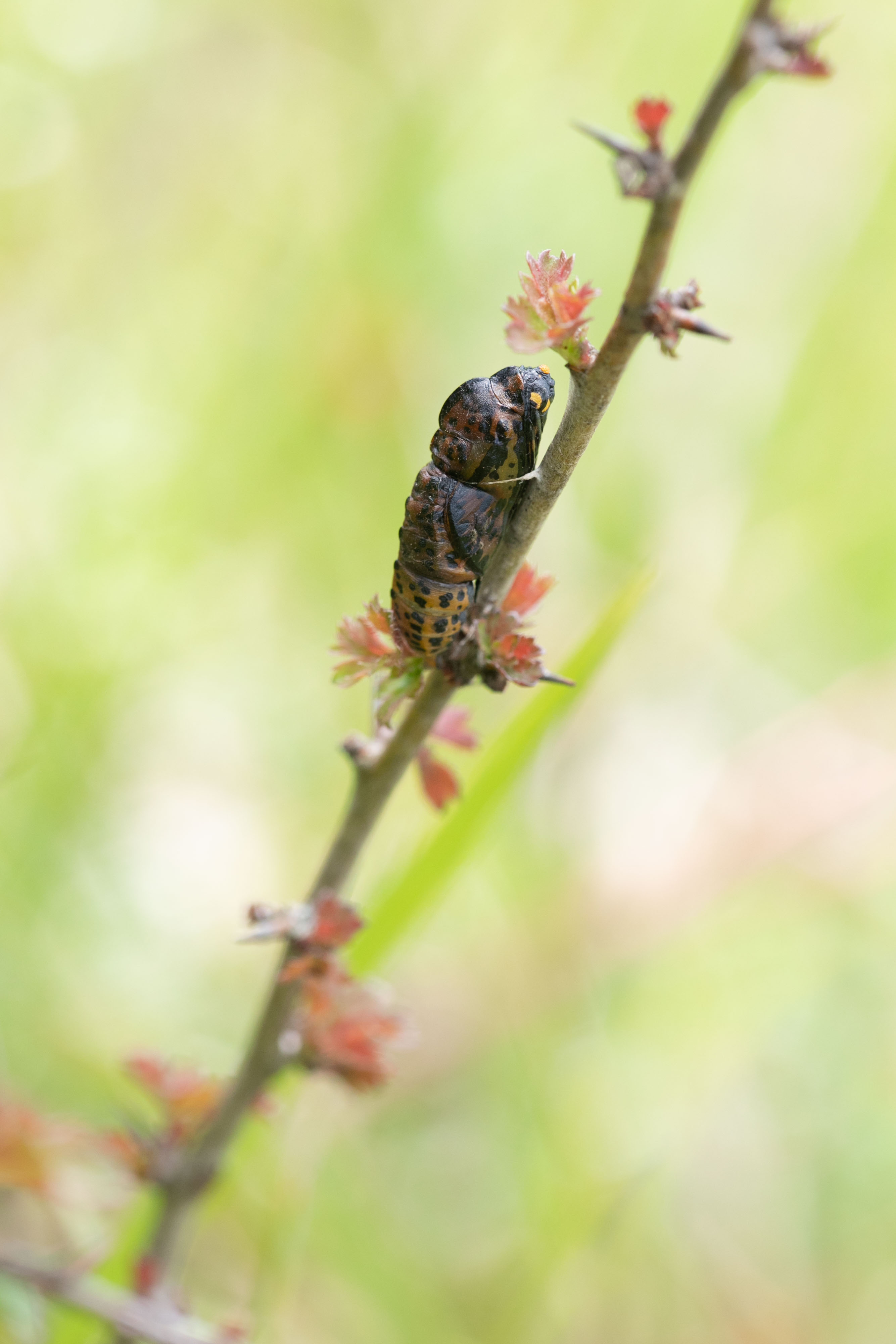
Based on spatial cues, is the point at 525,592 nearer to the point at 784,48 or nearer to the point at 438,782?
the point at 438,782

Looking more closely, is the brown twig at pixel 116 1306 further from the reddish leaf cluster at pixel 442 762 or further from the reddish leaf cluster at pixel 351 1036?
the reddish leaf cluster at pixel 442 762

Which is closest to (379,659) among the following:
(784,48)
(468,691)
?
(784,48)

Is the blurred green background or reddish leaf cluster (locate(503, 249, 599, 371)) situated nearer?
reddish leaf cluster (locate(503, 249, 599, 371))

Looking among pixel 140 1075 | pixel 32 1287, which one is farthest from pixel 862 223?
pixel 32 1287

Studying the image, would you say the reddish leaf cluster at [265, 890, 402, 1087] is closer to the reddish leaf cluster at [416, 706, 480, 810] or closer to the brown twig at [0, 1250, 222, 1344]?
the reddish leaf cluster at [416, 706, 480, 810]

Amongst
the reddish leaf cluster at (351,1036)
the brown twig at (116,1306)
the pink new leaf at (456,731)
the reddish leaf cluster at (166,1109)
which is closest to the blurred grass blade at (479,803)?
the reddish leaf cluster at (351,1036)

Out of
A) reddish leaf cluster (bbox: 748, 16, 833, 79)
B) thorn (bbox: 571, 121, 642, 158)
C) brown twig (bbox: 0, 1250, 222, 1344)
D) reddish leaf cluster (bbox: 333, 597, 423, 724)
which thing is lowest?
brown twig (bbox: 0, 1250, 222, 1344)

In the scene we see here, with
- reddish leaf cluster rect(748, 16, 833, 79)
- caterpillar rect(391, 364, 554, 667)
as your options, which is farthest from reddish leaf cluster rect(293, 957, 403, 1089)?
reddish leaf cluster rect(748, 16, 833, 79)
